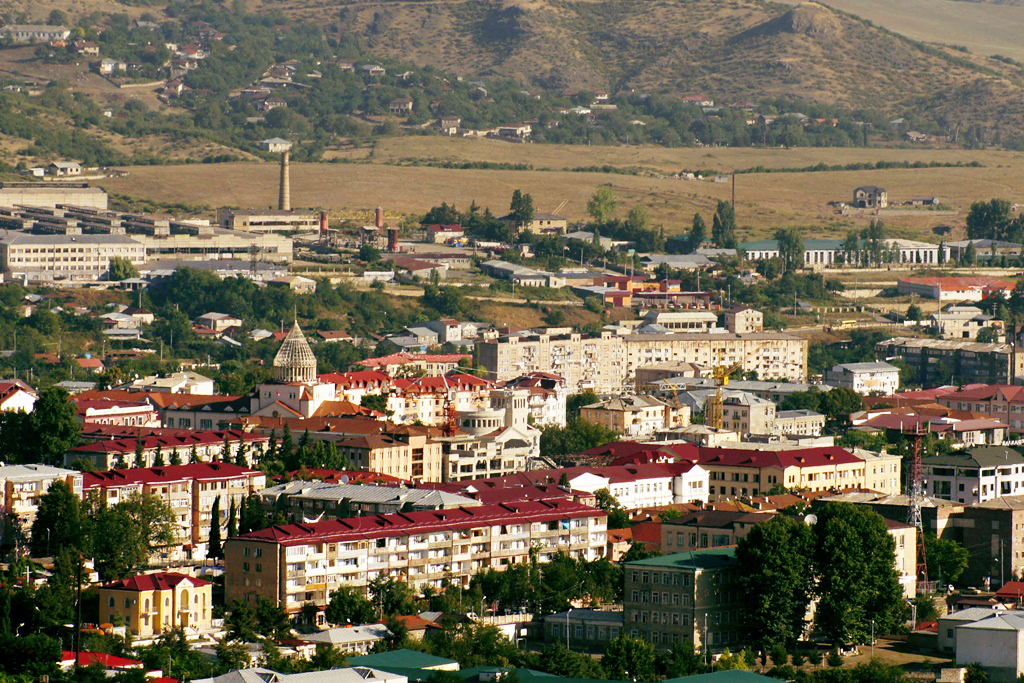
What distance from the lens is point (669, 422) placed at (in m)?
120

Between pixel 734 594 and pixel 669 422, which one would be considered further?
pixel 669 422

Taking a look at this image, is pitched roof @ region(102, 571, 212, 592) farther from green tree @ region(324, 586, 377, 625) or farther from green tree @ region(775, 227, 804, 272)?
green tree @ region(775, 227, 804, 272)

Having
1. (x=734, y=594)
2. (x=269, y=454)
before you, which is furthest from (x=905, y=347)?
(x=734, y=594)

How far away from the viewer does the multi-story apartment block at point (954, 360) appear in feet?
475

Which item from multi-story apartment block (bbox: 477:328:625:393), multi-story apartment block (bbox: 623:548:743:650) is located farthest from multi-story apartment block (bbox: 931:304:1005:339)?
multi-story apartment block (bbox: 623:548:743:650)

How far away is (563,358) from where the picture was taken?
138375 millimetres

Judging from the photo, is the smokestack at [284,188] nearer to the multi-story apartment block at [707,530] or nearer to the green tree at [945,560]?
the multi-story apartment block at [707,530]

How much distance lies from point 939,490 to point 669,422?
2335 cm

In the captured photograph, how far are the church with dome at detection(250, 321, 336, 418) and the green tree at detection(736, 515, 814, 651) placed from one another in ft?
117

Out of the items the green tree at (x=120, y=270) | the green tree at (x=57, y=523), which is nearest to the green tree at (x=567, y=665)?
the green tree at (x=57, y=523)

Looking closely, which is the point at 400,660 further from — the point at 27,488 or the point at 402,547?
the point at 27,488

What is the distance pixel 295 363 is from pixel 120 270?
49.1 m

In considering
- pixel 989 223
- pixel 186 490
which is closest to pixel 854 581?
pixel 186 490

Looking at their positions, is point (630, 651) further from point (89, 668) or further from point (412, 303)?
point (412, 303)
